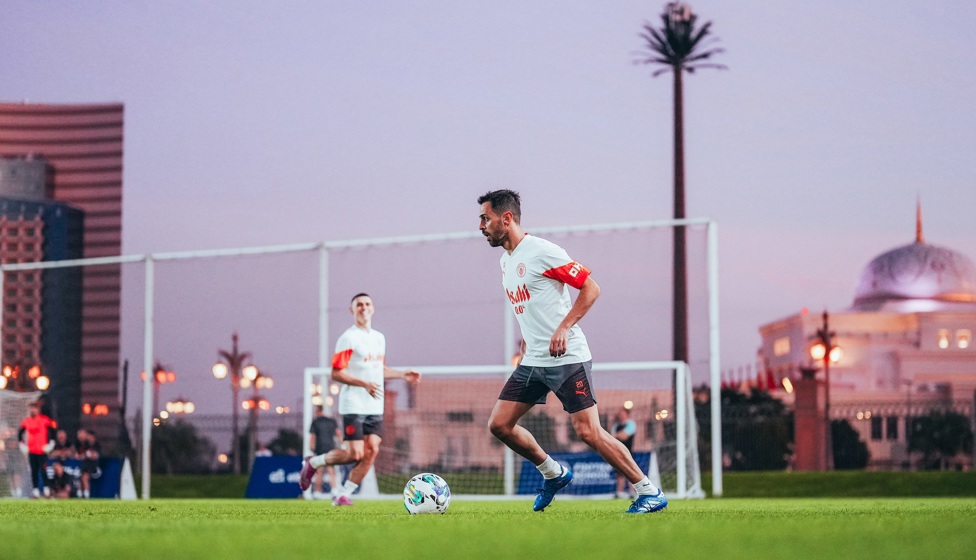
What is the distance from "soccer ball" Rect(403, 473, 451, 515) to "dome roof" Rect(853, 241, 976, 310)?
8947cm

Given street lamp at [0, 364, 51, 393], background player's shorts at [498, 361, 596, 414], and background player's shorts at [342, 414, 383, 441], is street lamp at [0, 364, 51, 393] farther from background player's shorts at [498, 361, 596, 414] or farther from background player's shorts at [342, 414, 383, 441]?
background player's shorts at [498, 361, 596, 414]

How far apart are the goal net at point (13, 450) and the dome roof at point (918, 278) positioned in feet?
258

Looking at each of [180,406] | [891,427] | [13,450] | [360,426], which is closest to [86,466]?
[13,450]

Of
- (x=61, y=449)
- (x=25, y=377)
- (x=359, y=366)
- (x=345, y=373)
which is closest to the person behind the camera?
(x=345, y=373)

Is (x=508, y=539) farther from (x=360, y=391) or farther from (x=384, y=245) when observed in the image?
(x=384, y=245)

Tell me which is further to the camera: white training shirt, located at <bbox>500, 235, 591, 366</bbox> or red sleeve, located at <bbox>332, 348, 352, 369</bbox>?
red sleeve, located at <bbox>332, 348, 352, 369</bbox>

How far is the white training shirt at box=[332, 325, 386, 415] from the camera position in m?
13.4

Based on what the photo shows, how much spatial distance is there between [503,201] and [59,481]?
59.6 ft

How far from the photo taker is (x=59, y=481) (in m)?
24.8

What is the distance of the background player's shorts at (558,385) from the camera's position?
8.88 meters

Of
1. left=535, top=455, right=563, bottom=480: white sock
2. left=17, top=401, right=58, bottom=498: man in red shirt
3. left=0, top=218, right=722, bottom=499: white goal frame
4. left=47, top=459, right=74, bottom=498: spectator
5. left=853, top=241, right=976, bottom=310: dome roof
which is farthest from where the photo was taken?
left=853, top=241, right=976, bottom=310: dome roof

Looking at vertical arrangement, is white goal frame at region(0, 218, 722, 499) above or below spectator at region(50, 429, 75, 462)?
above

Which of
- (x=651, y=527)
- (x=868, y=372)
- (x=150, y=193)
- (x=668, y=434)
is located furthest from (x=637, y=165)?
(x=868, y=372)

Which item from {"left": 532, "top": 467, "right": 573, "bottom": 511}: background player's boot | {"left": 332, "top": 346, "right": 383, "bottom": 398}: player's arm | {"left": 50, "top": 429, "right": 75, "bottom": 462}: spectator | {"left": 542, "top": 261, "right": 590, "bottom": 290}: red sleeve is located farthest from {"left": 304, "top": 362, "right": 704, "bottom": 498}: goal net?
{"left": 542, "top": 261, "right": 590, "bottom": 290}: red sleeve
